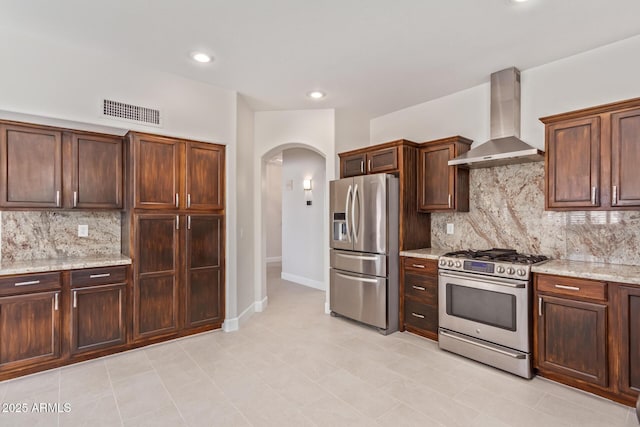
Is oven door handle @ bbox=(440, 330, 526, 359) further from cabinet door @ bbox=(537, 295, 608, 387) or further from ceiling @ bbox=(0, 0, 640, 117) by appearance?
ceiling @ bbox=(0, 0, 640, 117)

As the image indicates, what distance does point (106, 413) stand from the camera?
2232mm

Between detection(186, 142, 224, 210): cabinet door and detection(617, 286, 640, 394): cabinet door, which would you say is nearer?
detection(617, 286, 640, 394): cabinet door

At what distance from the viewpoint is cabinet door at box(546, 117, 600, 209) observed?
8.73 feet

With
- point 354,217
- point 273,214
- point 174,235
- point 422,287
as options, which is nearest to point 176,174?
point 174,235

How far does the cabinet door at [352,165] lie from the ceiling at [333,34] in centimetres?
99

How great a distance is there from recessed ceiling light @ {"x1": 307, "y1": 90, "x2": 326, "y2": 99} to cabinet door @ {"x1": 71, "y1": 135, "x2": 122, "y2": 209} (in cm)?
217

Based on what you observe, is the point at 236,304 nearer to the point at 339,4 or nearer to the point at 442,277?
the point at 442,277

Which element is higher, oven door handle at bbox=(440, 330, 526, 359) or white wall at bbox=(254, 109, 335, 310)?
white wall at bbox=(254, 109, 335, 310)

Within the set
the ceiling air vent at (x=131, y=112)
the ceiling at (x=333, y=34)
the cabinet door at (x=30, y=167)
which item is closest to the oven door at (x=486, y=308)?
the ceiling at (x=333, y=34)

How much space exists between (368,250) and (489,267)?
4.44 feet

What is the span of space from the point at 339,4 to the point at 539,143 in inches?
95.7

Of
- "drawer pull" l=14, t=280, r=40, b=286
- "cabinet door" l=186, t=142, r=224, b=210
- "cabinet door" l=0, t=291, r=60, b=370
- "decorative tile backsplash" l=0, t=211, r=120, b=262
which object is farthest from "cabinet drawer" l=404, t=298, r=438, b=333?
"drawer pull" l=14, t=280, r=40, b=286

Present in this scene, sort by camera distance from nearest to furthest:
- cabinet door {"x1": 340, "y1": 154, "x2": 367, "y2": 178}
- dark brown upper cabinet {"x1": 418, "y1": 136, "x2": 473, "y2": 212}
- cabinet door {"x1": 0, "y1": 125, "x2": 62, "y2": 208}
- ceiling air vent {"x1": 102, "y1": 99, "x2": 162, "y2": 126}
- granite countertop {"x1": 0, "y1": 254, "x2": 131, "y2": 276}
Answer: granite countertop {"x1": 0, "y1": 254, "x2": 131, "y2": 276}, cabinet door {"x1": 0, "y1": 125, "x2": 62, "y2": 208}, ceiling air vent {"x1": 102, "y1": 99, "x2": 162, "y2": 126}, dark brown upper cabinet {"x1": 418, "y1": 136, "x2": 473, "y2": 212}, cabinet door {"x1": 340, "y1": 154, "x2": 367, "y2": 178}

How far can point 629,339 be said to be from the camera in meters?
2.31
